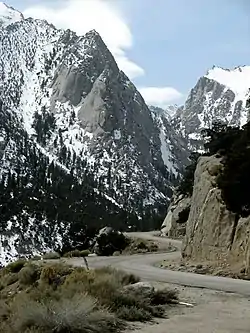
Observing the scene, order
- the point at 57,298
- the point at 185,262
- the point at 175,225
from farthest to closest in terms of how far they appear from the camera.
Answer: the point at 175,225 → the point at 185,262 → the point at 57,298

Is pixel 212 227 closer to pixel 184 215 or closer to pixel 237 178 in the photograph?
pixel 237 178

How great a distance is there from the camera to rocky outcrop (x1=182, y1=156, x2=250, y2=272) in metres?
27.0

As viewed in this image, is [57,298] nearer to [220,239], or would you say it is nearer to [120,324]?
[120,324]

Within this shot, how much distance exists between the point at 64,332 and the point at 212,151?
1081 inches

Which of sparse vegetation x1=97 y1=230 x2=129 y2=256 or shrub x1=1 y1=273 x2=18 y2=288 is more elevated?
sparse vegetation x1=97 y1=230 x2=129 y2=256

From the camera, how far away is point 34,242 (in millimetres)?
172250

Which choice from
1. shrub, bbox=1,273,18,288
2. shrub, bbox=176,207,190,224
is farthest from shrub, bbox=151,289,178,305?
shrub, bbox=176,207,190,224

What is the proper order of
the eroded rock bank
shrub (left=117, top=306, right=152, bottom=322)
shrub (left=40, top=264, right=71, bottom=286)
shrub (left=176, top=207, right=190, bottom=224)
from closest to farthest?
shrub (left=117, top=306, right=152, bottom=322), shrub (left=40, top=264, right=71, bottom=286), the eroded rock bank, shrub (left=176, top=207, right=190, bottom=224)

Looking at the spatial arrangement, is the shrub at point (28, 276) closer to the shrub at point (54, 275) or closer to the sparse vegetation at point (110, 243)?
the shrub at point (54, 275)

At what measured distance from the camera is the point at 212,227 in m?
30.4

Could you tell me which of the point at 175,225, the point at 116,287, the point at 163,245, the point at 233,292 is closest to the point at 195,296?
the point at 233,292

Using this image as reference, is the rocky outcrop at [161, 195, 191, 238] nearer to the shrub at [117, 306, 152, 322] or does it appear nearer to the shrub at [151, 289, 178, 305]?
the shrub at [151, 289, 178, 305]

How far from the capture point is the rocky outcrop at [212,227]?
2703 centimetres

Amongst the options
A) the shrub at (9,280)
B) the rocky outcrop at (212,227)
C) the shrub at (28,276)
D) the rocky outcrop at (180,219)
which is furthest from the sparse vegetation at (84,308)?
the rocky outcrop at (180,219)
